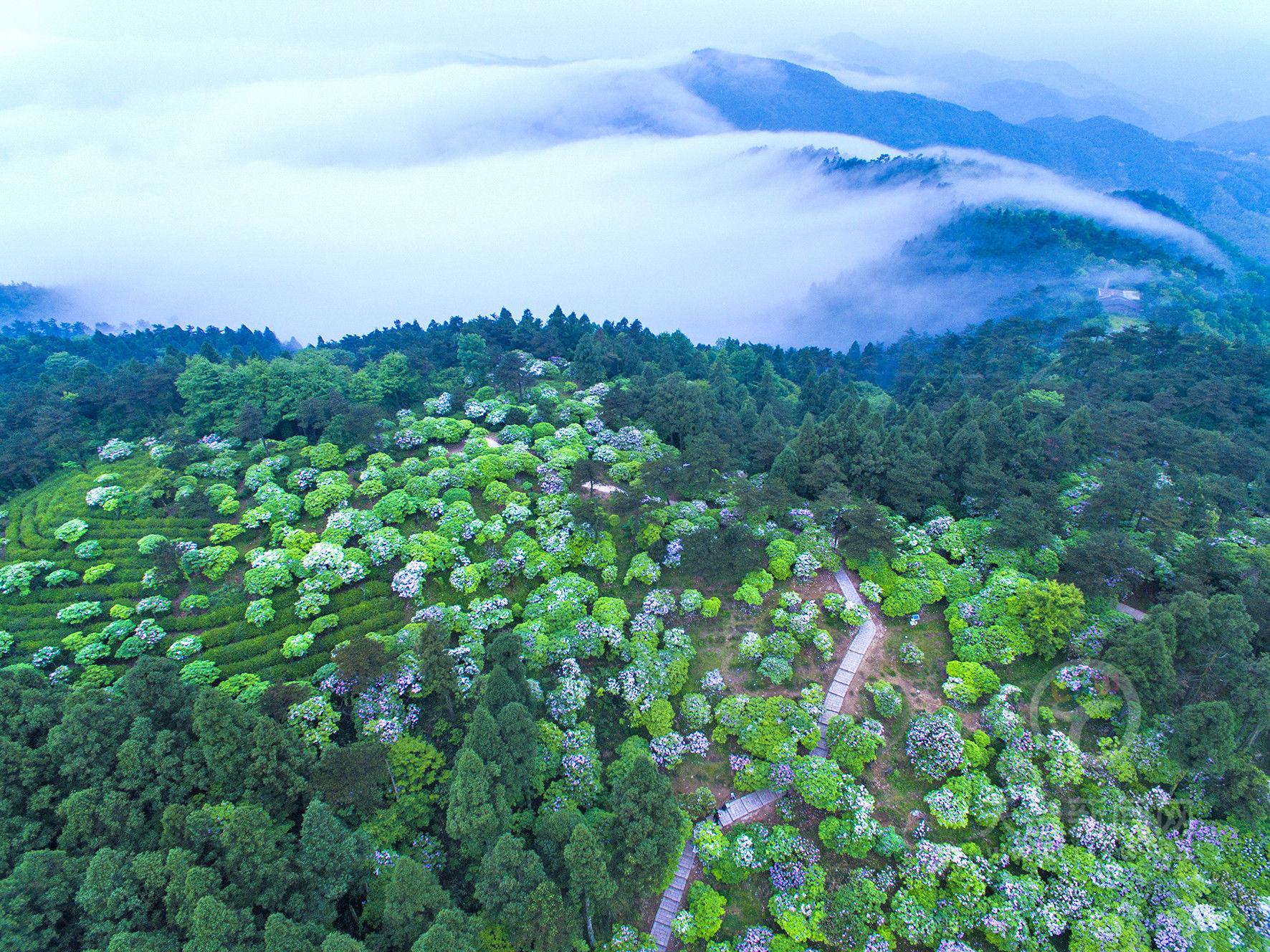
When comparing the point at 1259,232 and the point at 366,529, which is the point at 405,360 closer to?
the point at 366,529

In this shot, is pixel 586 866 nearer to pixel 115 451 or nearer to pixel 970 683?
pixel 970 683

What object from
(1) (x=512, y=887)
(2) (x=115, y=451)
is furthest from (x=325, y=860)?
(2) (x=115, y=451)

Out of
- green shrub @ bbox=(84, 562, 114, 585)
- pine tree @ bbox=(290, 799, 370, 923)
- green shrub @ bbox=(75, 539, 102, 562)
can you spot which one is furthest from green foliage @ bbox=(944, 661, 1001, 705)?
green shrub @ bbox=(75, 539, 102, 562)

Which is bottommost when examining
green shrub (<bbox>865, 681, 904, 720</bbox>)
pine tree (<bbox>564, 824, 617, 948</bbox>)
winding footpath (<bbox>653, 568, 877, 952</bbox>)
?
winding footpath (<bbox>653, 568, 877, 952</bbox>)

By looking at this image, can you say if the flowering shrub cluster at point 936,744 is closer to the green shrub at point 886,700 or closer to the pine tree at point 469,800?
the green shrub at point 886,700

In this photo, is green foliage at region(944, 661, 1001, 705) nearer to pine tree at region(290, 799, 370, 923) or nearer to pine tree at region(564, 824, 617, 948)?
pine tree at region(564, 824, 617, 948)
